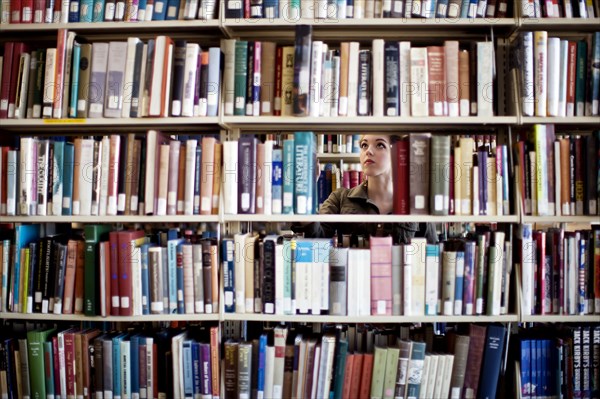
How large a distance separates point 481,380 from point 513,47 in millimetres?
1290

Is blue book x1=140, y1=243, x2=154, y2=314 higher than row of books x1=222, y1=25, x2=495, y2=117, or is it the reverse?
row of books x1=222, y1=25, x2=495, y2=117

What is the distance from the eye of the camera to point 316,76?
173cm

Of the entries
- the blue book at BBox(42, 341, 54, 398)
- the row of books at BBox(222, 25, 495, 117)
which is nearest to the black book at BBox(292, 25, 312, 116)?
the row of books at BBox(222, 25, 495, 117)

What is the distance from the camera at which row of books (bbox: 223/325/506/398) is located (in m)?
1.72

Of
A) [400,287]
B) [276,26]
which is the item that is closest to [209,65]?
[276,26]

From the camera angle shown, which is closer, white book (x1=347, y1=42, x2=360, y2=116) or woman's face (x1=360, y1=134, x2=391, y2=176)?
white book (x1=347, y1=42, x2=360, y2=116)

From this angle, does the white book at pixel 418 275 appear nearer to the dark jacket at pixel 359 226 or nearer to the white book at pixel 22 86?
the dark jacket at pixel 359 226

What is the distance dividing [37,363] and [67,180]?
0.73 m

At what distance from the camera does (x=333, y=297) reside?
5.74 ft

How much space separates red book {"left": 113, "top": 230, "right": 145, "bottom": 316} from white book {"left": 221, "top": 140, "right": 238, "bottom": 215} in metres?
0.40

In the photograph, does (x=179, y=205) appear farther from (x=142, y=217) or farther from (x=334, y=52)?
(x=334, y=52)

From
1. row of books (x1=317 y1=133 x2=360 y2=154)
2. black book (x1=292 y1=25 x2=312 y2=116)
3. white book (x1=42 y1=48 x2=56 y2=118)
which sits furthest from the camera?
row of books (x1=317 y1=133 x2=360 y2=154)

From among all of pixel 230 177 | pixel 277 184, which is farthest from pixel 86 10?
pixel 277 184

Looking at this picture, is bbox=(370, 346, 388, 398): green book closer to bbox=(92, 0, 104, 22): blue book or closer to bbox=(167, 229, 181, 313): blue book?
bbox=(167, 229, 181, 313): blue book
